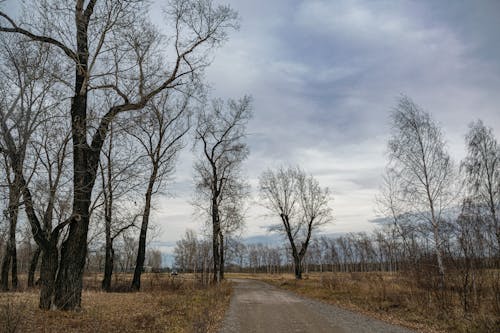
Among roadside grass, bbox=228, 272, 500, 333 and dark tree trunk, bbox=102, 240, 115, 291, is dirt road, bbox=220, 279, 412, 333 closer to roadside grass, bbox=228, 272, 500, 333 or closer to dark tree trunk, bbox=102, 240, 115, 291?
roadside grass, bbox=228, 272, 500, 333

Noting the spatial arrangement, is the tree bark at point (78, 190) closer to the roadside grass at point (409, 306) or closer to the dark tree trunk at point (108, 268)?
the roadside grass at point (409, 306)

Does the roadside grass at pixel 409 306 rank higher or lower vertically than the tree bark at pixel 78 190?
lower

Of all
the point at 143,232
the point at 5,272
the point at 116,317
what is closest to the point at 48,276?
the point at 116,317

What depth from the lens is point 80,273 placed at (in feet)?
36.1

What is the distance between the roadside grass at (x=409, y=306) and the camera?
913 cm

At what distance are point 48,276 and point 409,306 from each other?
12.9 m

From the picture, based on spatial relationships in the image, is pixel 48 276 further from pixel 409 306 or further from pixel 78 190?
pixel 409 306

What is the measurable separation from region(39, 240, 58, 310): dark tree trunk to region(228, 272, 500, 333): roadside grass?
10930mm

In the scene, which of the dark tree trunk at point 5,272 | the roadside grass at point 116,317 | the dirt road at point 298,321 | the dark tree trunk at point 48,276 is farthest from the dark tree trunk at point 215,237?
the dark tree trunk at point 48,276

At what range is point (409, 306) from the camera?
41.5ft

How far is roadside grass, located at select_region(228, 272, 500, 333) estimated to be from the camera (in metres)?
9.13

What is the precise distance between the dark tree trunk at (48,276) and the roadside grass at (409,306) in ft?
35.9

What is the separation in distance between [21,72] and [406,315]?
14436 mm

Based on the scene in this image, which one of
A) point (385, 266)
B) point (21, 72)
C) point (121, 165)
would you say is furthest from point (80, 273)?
point (385, 266)
